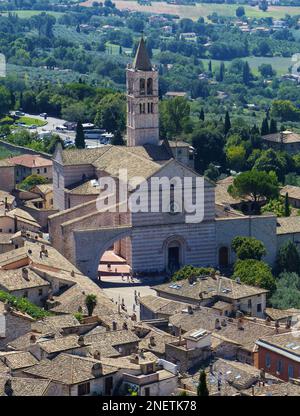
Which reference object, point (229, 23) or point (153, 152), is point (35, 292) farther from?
point (229, 23)

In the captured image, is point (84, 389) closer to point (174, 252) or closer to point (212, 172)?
point (174, 252)

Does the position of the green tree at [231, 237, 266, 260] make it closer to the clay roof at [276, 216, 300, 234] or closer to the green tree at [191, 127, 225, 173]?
→ the clay roof at [276, 216, 300, 234]

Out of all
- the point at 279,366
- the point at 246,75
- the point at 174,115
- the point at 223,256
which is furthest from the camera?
the point at 246,75

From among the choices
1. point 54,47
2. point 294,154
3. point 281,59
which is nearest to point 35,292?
point 294,154

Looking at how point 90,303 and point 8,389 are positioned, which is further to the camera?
point 90,303

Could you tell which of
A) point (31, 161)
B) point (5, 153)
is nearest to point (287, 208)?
point (31, 161)
